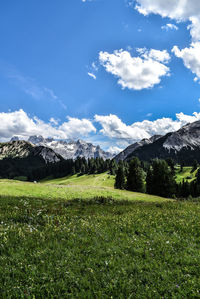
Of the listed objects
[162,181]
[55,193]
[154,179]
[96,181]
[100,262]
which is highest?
[100,262]

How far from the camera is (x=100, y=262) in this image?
20.3 ft

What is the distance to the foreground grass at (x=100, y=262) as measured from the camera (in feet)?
16.3

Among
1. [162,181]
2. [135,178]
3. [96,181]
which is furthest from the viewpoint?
[96,181]

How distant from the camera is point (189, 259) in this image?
20.9 feet

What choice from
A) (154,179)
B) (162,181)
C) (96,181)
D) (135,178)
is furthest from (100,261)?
(96,181)

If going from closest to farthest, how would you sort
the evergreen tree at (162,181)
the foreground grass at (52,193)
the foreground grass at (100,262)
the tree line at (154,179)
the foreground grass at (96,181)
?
the foreground grass at (100,262)
the foreground grass at (52,193)
the evergreen tree at (162,181)
the tree line at (154,179)
the foreground grass at (96,181)

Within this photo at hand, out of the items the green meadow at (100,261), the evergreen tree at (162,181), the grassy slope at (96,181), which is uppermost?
the green meadow at (100,261)

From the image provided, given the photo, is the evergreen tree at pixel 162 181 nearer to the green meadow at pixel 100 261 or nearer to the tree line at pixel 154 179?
the tree line at pixel 154 179

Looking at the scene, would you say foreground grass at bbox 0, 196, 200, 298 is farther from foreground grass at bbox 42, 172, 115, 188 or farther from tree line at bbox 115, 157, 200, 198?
foreground grass at bbox 42, 172, 115, 188

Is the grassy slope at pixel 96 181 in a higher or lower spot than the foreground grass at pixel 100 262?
lower

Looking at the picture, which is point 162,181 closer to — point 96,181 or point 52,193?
point 52,193

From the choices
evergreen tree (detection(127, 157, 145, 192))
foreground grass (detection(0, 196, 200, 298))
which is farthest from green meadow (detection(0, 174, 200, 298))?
evergreen tree (detection(127, 157, 145, 192))

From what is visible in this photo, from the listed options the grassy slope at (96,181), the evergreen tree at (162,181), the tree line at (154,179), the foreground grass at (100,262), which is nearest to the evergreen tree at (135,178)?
the tree line at (154,179)

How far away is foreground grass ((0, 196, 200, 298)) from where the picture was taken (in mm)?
4953
